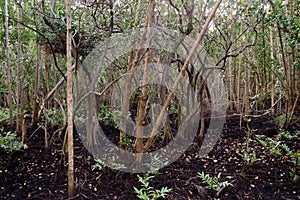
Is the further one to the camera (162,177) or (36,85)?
(36,85)

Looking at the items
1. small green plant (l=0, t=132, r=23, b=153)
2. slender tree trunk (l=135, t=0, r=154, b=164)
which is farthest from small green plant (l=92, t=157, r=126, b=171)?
small green plant (l=0, t=132, r=23, b=153)

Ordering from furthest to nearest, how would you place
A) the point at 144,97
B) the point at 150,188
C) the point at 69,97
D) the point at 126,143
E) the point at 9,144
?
1. the point at 9,144
2. the point at 126,143
3. the point at 144,97
4. the point at 150,188
5. the point at 69,97

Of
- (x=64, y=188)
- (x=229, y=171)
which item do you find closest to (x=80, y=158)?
(x=64, y=188)

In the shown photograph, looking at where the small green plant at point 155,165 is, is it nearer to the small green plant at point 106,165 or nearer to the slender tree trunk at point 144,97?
the slender tree trunk at point 144,97

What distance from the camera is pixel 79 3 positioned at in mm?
3375

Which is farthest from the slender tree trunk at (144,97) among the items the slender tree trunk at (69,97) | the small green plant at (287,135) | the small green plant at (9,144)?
the small green plant at (287,135)

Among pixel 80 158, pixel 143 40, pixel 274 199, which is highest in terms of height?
pixel 143 40

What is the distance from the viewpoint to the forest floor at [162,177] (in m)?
2.81

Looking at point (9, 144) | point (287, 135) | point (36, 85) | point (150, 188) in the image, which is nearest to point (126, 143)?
point (150, 188)

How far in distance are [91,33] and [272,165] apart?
2696 millimetres

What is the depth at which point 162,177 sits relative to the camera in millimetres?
3156

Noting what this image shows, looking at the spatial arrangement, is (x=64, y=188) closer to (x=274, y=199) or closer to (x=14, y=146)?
(x=14, y=146)

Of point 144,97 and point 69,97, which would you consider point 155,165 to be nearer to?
point 144,97

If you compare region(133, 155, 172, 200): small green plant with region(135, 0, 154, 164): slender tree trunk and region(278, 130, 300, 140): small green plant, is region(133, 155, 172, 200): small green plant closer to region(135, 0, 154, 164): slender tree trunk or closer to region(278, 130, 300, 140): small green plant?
region(135, 0, 154, 164): slender tree trunk
